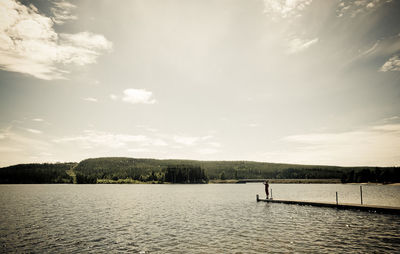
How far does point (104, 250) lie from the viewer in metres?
22.1

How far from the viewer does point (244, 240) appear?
24422mm

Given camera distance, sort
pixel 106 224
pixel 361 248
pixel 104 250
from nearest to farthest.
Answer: pixel 361 248 < pixel 104 250 < pixel 106 224

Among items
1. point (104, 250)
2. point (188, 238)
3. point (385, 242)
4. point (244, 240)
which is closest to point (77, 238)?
point (104, 250)

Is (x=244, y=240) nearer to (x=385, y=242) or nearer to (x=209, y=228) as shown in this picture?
(x=209, y=228)

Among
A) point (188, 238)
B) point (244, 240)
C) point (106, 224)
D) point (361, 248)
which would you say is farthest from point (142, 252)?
point (361, 248)

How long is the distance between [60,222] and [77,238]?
41.1 feet

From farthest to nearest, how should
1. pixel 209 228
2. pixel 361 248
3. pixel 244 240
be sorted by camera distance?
1. pixel 209 228
2. pixel 244 240
3. pixel 361 248

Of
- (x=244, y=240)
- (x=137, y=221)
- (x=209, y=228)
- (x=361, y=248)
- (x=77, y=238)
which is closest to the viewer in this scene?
(x=361, y=248)

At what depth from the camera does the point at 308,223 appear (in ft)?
106

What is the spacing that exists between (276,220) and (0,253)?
32454 mm

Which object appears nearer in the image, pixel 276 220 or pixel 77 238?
pixel 77 238

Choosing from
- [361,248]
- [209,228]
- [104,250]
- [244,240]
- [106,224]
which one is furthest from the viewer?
[106,224]

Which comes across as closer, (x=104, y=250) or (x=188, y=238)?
(x=104, y=250)

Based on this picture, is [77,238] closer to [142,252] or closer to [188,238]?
[142,252]
